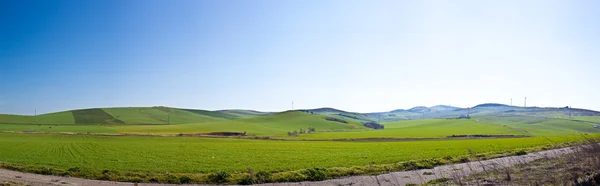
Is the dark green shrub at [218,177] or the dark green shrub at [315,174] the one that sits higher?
the dark green shrub at [315,174]

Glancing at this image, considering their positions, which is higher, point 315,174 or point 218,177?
point 315,174

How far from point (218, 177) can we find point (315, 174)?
742 cm

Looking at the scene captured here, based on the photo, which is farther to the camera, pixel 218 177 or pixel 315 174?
pixel 315 174

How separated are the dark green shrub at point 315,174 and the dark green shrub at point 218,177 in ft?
19.8

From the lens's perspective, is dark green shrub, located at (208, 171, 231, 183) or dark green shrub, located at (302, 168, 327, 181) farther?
dark green shrub, located at (302, 168, 327, 181)

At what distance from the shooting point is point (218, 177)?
27.5m

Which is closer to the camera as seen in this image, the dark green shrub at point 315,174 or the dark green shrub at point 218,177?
the dark green shrub at point 218,177

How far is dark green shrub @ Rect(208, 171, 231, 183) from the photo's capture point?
88.2 feet

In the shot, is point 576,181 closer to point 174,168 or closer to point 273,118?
point 174,168

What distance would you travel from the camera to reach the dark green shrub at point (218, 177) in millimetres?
26891

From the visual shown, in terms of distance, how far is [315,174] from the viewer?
90.7ft

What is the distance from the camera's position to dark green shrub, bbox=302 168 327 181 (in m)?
27.0

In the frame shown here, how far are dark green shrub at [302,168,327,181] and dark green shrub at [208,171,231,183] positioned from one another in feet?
19.8

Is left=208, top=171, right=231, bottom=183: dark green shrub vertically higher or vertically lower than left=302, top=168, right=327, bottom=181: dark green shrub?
lower
